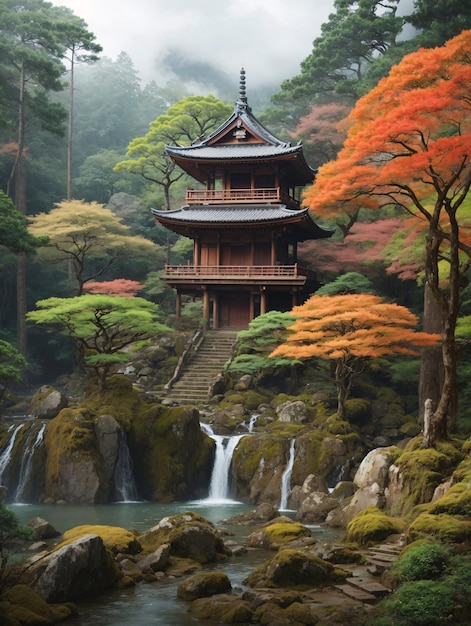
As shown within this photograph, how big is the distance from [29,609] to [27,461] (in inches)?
547

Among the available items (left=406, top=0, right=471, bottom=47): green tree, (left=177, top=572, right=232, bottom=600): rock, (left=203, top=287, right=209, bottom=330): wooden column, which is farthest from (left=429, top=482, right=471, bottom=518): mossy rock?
(left=406, top=0, right=471, bottom=47): green tree

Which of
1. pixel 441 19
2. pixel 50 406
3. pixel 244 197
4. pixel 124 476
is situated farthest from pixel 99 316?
pixel 441 19

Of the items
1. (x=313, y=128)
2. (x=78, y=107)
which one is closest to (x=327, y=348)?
(x=313, y=128)

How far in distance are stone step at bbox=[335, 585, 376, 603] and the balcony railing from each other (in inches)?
907

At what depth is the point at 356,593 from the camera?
33.0 ft

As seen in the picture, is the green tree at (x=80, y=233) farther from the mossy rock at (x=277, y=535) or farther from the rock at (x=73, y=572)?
the rock at (x=73, y=572)

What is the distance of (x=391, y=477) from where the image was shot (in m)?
15.2

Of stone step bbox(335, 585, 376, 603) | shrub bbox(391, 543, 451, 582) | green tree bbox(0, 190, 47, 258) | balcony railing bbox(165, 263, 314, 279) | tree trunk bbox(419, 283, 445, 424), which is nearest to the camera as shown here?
shrub bbox(391, 543, 451, 582)

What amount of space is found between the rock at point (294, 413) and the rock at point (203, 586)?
525 inches

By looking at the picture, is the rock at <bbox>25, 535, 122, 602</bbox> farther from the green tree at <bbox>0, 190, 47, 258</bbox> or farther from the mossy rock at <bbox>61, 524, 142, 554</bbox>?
the green tree at <bbox>0, 190, 47, 258</bbox>

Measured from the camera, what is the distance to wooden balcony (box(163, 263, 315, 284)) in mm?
33000

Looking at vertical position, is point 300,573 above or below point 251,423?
below

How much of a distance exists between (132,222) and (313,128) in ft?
47.1

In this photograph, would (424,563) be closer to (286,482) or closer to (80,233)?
(286,482)
